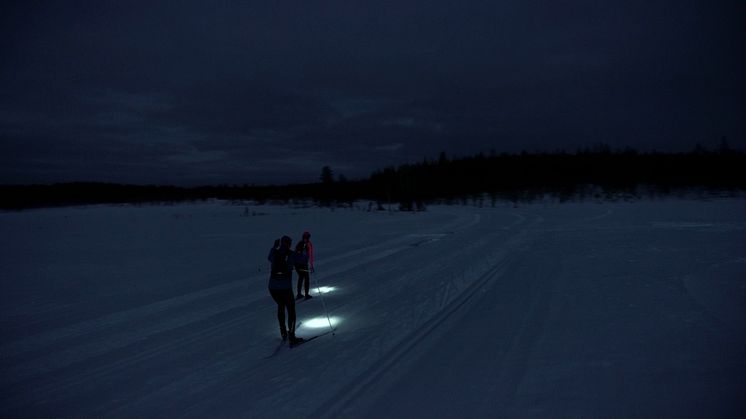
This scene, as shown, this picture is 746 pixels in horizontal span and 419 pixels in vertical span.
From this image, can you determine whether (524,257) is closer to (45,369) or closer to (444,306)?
(444,306)

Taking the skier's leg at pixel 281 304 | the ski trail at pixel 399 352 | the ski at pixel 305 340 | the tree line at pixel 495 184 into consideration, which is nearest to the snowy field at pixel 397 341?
the ski trail at pixel 399 352

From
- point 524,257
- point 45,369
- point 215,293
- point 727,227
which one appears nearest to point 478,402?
point 45,369

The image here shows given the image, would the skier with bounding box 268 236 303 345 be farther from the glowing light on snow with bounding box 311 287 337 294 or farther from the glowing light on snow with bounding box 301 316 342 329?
the glowing light on snow with bounding box 311 287 337 294

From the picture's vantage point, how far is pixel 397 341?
7.01 metres

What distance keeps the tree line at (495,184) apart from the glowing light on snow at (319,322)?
169ft

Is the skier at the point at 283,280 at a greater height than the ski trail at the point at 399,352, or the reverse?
the skier at the point at 283,280

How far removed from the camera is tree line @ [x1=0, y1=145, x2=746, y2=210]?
258 feet

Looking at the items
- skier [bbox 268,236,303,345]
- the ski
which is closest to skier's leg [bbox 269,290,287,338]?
skier [bbox 268,236,303,345]

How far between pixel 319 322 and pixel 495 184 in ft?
338

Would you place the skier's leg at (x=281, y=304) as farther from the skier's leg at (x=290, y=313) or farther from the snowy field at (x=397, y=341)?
the snowy field at (x=397, y=341)

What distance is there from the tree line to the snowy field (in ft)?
157

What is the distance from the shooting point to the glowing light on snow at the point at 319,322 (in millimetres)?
8305

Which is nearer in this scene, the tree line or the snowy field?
the snowy field

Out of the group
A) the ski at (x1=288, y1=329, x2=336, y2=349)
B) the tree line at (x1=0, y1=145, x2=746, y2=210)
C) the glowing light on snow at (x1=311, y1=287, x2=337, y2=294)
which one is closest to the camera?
the ski at (x1=288, y1=329, x2=336, y2=349)
